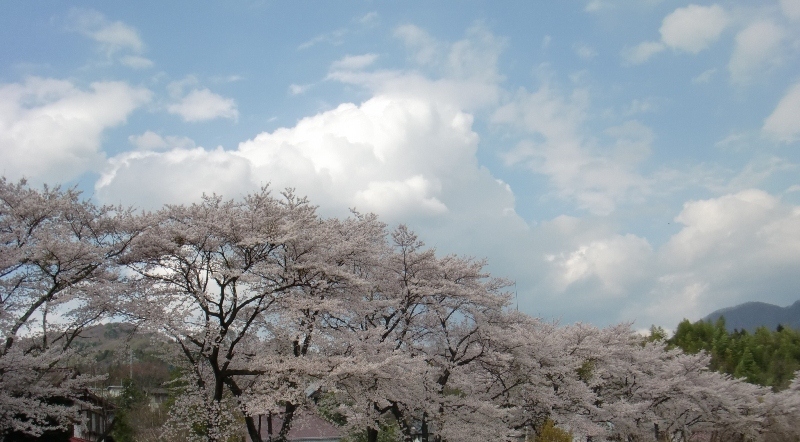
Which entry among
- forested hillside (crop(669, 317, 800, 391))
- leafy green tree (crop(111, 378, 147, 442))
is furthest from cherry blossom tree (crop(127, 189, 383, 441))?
forested hillside (crop(669, 317, 800, 391))

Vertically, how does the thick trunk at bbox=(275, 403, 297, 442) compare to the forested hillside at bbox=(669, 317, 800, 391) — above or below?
above

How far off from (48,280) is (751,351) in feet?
193

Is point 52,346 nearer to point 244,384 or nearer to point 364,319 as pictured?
point 244,384

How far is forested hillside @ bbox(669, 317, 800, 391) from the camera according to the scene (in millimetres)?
51594

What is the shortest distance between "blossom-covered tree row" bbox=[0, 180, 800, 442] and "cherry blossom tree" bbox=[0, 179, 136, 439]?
0.16ft

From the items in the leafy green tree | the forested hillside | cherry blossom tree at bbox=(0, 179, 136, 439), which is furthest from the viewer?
the forested hillside

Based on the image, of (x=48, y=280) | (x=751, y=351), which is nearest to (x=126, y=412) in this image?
(x=48, y=280)

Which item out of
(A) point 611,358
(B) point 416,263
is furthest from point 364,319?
(A) point 611,358

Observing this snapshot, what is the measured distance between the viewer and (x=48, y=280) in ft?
57.9

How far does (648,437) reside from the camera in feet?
110

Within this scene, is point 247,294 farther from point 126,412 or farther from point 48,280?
point 126,412

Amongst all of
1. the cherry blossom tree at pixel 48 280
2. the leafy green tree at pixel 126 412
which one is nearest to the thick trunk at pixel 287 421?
the cherry blossom tree at pixel 48 280

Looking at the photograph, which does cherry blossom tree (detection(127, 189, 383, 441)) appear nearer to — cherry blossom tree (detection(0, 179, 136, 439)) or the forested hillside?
cherry blossom tree (detection(0, 179, 136, 439))

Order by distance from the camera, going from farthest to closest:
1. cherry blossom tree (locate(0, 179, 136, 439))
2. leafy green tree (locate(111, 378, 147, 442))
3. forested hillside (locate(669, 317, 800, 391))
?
forested hillside (locate(669, 317, 800, 391)) < leafy green tree (locate(111, 378, 147, 442)) < cherry blossom tree (locate(0, 179, 136, 439))
